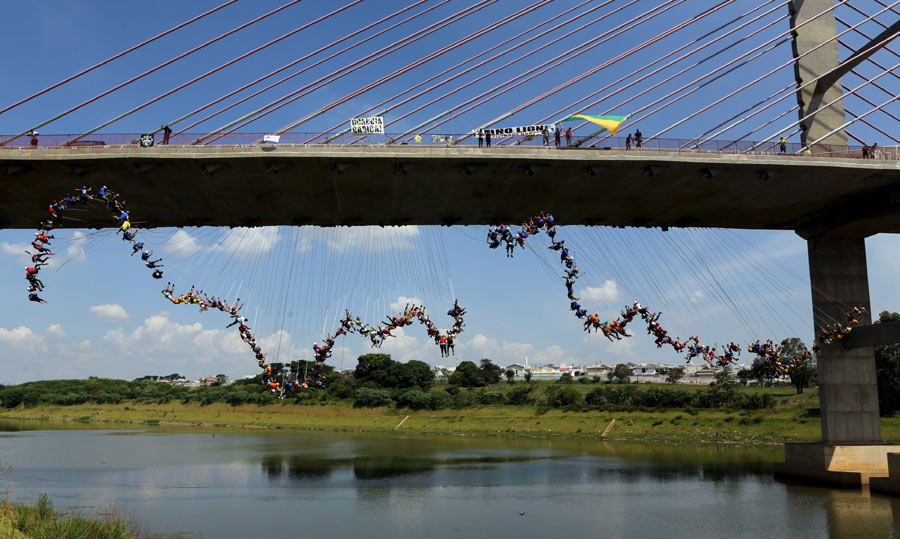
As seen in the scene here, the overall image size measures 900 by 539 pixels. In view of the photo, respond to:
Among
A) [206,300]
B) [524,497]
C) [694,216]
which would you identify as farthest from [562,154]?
[524,497]

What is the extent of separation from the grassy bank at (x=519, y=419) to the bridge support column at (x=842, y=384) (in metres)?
15.7

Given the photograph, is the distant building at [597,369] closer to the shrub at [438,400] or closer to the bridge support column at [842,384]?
the shrub at [438,400]

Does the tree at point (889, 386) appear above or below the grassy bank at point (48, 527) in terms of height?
above

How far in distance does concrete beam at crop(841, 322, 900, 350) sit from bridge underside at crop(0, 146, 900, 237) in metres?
4.35

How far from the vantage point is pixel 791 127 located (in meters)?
25.0

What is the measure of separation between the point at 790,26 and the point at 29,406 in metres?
108

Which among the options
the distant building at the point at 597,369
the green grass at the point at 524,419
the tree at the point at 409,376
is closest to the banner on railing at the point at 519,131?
the green grass at the point at 524,419

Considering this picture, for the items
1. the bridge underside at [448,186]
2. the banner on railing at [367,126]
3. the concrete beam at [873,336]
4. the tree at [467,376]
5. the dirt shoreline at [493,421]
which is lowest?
the dirt shoreline at [493,421]

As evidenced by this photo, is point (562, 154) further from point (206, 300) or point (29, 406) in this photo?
point (29, 406)

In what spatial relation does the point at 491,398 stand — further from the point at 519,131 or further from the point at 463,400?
the point at 519,131

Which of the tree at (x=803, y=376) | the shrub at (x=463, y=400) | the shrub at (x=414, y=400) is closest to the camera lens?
the tree at (x=803, y=376)

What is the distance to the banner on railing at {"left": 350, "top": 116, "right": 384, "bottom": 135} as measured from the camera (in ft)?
75.4

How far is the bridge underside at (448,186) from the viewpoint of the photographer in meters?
22.1

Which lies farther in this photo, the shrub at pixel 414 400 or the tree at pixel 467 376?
the tree at pixel 467 376
